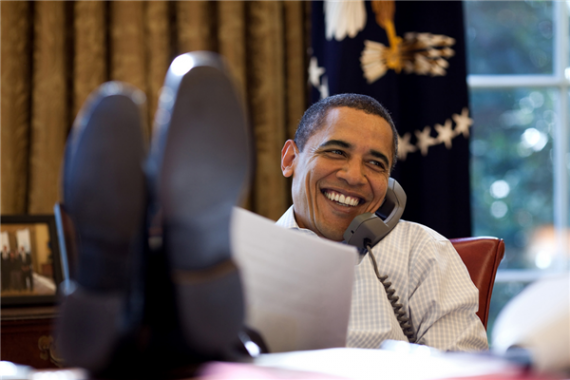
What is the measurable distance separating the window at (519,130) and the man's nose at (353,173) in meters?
1.51

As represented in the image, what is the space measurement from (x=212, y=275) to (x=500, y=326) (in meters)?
0.31

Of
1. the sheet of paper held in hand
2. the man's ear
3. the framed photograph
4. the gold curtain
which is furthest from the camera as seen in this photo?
the gold curtain

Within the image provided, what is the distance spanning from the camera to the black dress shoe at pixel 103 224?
1.47ft

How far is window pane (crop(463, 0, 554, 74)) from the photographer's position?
2574 mm

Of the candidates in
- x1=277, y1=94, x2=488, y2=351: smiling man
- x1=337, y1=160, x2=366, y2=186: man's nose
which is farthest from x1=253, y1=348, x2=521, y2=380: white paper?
x1=337, y1=160, x2=366, y2=186: man's nose

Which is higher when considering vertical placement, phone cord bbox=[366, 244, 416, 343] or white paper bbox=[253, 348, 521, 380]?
white paper bbox=[253, 348, 521, 380]

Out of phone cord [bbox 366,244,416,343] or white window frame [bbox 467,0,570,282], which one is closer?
phone cord [bbox 366,244,416,343]

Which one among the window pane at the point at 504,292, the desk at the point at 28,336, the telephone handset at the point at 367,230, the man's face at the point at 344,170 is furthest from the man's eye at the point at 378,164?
the window pane at the point at 504,292

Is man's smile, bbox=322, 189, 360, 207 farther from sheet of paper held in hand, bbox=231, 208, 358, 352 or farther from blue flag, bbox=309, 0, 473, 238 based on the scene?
blue flag, bbox=309, 0, 473, 238

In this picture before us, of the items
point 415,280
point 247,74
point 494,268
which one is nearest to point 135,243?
point 415,280

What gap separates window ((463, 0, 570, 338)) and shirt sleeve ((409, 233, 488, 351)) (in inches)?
59.4

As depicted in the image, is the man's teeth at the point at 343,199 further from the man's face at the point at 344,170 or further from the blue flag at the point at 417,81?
the blue flag at the point at 417,81

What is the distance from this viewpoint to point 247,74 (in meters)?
2.07

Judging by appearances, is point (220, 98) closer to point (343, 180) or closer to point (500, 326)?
point (500, 326)
